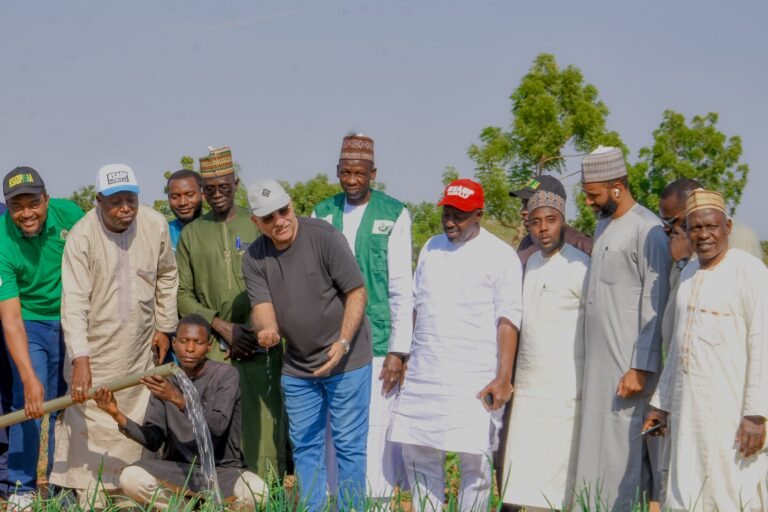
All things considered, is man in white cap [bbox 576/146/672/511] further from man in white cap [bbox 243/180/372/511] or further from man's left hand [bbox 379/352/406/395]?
man in white cap [bbox 243/180/372/511]

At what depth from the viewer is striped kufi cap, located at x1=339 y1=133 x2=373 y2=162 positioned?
648 centimetres

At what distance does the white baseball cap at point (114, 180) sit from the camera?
19.5ft

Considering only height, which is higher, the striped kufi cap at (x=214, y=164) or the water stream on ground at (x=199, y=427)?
the striped kufi cap at (x=214, y=164)

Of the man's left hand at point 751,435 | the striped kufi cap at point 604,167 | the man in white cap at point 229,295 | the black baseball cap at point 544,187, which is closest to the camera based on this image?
the man's left hand at point 751,435

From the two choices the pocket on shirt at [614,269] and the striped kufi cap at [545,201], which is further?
the striped kufi cap at [545,201]

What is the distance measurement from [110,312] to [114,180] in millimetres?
838

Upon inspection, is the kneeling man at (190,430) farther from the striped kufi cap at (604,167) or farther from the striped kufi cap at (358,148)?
the striped kufi cap at (604,167)

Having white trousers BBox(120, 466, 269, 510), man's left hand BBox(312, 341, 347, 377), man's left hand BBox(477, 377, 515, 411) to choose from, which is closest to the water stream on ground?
white trousers BBox(120, 466, 269, 510)

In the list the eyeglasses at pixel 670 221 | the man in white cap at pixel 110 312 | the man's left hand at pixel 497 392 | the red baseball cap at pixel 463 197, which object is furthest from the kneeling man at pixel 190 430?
the eyeglasses at pixel 670 221

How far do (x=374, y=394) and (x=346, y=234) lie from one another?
3.51ft

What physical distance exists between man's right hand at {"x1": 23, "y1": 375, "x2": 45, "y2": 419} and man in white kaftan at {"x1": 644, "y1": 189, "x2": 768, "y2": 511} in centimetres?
358

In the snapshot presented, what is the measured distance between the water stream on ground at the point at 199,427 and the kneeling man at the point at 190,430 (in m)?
0.05

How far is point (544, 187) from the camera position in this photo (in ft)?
19.9

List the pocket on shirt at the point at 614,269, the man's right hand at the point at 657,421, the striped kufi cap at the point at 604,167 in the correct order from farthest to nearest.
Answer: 1. the striped kufi cap at the point at 604,167
2. the pocket on shirt at the point at 614,269
3. the man's right hand at the point at 657,421
